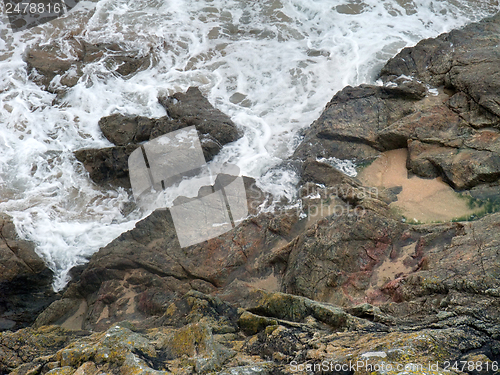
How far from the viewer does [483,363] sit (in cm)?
381

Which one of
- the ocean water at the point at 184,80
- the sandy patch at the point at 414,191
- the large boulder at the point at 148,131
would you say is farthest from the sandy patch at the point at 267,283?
the large boulder at the point at 148,131

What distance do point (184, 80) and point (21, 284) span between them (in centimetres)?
780

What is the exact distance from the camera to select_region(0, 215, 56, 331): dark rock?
8836mm

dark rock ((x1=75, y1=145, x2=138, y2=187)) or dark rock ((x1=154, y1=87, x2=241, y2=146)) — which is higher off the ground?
dark rock ((x1=154, y1=87, x2=241, y2=146))

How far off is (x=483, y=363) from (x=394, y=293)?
2332 millimetres

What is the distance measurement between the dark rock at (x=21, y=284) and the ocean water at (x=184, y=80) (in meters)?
0.27

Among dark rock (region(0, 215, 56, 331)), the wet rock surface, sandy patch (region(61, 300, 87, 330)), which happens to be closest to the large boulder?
the wet rock surface

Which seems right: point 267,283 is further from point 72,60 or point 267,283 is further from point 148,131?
point 72,60

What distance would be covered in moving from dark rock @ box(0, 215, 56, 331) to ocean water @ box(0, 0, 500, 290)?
271 mm

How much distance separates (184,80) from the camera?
14273 millimetres

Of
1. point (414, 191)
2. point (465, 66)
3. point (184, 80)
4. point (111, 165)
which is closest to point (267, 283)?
point (414, 191)

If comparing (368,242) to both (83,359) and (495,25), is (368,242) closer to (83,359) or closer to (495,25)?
(83,359)

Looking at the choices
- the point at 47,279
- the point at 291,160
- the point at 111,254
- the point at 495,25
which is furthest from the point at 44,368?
the point at 495,25

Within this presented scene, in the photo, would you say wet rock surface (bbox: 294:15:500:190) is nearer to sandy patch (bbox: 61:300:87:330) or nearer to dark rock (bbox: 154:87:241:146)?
dark rock (bbox: 154:87:241:146)
